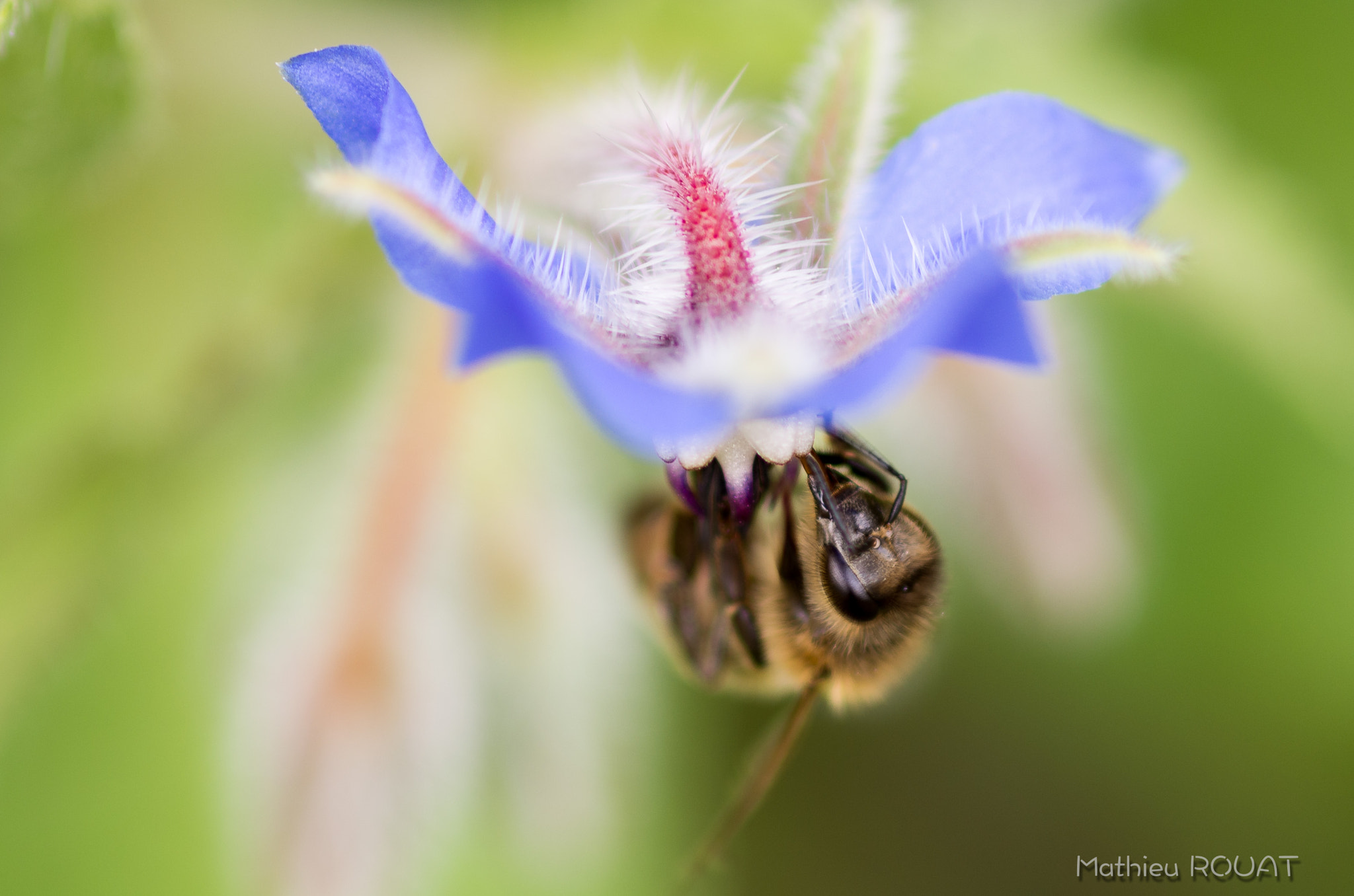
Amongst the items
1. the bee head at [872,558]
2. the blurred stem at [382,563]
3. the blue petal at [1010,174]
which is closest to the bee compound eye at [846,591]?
the bee head at [872,558]

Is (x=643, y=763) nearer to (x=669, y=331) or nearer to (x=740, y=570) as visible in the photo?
(x=740, y=570)

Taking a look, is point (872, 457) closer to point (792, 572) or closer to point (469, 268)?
point (792, 572)

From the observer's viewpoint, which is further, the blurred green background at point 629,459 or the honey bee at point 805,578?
the blurred green background at point 629,459

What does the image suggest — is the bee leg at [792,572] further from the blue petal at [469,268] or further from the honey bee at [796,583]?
the blue petal at [469,268]

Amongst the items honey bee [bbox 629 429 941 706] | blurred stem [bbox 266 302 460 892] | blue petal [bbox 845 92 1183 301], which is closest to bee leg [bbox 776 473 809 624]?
honey bee [bbox 629 429 941 706]

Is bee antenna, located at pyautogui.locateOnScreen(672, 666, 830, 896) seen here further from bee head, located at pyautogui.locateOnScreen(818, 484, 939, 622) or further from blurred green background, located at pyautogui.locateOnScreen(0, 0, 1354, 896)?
blurred green background, located at pyautogui.locateOnScreen(0, 0, 1354, 896)

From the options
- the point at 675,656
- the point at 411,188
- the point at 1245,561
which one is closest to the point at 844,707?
the point at 675,656
